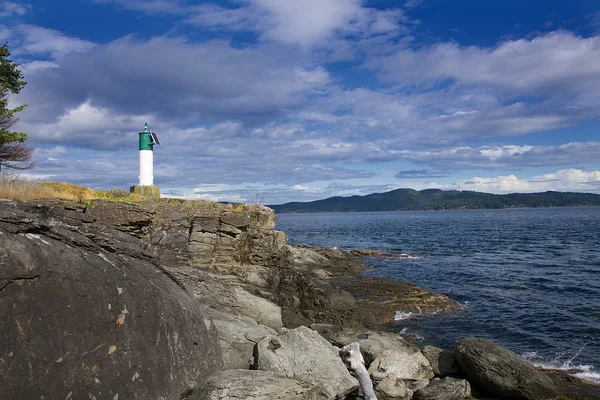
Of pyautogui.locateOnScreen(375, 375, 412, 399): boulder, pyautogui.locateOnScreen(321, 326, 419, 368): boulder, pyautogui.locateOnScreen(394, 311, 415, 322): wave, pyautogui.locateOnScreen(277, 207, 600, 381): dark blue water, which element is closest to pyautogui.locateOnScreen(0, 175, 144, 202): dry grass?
pyautogui.locateOnScreen(321, 326, 419, 368): boulder

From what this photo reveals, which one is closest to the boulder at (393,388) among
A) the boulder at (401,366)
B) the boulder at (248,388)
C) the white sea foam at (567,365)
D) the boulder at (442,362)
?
the boulder at (401,366)

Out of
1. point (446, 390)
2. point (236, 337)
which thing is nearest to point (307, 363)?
point (236, 337)

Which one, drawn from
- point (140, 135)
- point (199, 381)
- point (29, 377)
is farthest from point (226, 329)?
point (140, 135)

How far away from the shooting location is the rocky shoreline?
6211mm

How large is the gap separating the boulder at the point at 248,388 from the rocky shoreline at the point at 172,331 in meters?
0.02

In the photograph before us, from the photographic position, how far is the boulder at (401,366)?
13297 millimetres

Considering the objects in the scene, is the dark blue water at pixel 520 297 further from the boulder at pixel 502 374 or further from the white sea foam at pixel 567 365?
the boulder at pixel 502 374

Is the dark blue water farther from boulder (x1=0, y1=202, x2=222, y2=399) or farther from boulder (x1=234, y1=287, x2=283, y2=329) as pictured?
boulder (x1=0, y1=202, x2=222, y2=399)

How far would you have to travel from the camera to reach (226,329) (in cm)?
1132

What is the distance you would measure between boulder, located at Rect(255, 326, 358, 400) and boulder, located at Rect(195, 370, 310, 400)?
754 mm

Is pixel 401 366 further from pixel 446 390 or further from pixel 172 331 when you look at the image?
pixel 172 331

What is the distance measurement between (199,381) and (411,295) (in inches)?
821

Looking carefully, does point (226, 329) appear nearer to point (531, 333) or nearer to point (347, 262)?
point (531, 333)

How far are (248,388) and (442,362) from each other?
384 inches
